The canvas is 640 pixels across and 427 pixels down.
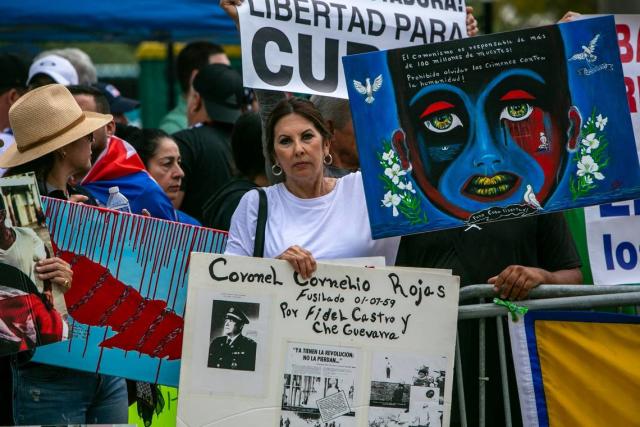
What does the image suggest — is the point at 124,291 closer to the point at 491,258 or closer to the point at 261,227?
the point at 261,227

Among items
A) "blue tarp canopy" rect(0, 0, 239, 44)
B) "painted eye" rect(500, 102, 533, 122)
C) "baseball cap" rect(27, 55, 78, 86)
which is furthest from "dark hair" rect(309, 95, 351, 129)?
"blue tarp canopy" rect(0, 0, 239, 44)

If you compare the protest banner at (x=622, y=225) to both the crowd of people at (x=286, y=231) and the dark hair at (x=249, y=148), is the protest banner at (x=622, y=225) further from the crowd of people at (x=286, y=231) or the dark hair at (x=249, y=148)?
the dark hair at (x=249, y=148)

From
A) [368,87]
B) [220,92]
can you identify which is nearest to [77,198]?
[368,87]

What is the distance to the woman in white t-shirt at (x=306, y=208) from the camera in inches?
193

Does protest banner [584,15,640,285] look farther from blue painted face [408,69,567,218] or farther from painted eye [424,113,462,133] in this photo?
painted eye [424,113,462,133]

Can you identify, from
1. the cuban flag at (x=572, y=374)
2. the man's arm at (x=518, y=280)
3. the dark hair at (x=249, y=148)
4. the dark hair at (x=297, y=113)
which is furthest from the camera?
the dark hair at (x=249, y=148)

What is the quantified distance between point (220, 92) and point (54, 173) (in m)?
2.94

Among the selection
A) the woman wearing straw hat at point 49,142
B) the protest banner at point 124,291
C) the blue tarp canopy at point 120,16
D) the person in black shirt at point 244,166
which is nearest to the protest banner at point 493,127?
the protest banner at point 124,291

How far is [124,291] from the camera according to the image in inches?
198

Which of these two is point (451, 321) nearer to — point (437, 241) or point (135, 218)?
point (437, 241)

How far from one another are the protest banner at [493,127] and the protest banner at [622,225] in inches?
16.1

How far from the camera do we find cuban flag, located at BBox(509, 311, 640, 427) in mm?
4934

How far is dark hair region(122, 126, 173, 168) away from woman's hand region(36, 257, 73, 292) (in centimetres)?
206

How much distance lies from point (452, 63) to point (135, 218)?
142 centimetres
